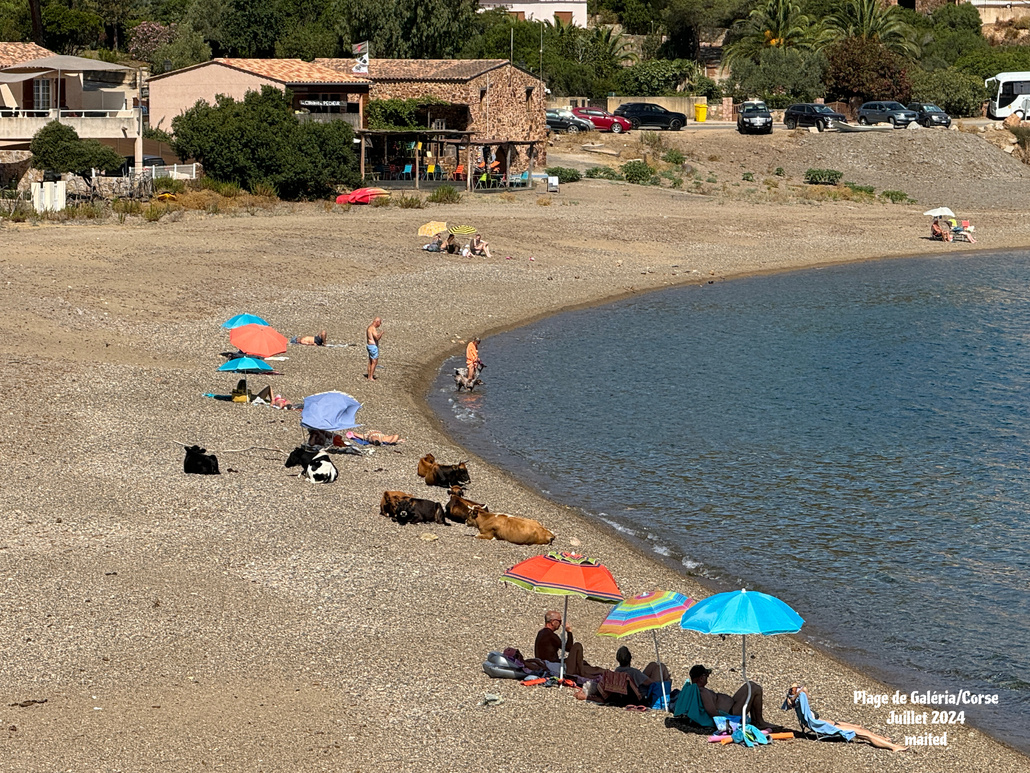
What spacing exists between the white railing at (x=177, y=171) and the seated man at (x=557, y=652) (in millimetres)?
39615

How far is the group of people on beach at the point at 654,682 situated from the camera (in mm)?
11906

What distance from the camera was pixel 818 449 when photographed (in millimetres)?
23750

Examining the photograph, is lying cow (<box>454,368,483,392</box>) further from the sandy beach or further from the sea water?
the sandy beach

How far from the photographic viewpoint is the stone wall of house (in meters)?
59.6

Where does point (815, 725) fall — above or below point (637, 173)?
below

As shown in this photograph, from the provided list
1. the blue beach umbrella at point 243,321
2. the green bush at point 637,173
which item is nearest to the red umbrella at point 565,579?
the blue beach umbrella at point 243,321

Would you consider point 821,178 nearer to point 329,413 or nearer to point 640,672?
point 329,413

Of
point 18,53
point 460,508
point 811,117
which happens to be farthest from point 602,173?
point 460,508

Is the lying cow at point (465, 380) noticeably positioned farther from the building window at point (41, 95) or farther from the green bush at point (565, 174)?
the building window at point (41, 95)

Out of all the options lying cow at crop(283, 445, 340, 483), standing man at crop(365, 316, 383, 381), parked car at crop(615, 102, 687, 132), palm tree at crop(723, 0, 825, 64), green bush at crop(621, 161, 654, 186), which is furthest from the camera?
palm tree at crop(723, 0, 825, 64)

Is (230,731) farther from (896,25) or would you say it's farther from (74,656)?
(896,25)

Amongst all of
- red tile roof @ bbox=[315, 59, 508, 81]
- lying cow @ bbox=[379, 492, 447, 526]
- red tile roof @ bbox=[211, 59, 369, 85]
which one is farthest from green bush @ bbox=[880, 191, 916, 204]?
lying cow @ bbox=[379, 492, 447, 526]

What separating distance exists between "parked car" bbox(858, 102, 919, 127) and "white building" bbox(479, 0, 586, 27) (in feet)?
138

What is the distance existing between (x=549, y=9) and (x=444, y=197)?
66.3 m
